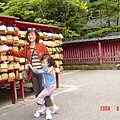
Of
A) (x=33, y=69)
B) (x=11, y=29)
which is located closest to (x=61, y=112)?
(x=33, y=69)

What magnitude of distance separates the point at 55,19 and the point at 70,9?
4.26ft

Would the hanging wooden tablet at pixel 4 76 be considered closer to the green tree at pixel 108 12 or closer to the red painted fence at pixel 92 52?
the red painted fence at pixel 92 52

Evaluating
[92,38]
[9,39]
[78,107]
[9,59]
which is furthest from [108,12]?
[78,107]

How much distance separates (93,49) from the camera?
14.6 meters

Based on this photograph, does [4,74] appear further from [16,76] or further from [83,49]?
[83,49]

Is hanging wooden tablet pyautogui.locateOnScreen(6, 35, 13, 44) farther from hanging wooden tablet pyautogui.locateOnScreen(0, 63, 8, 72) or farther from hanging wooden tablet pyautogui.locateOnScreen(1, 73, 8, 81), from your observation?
hanging wooden tablet pyautogui.locateOnScreen(1, 73, 8, 81)

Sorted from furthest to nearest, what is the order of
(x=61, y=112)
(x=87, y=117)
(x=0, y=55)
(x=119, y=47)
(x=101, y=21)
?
(x=101, y=21) < (x=119, y=47) < (x=0, y=55) < (x=61, y=112) < (x=87, y=117)

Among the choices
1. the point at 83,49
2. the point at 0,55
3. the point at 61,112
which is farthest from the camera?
the point at 83,49

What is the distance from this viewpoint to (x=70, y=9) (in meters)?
15.5

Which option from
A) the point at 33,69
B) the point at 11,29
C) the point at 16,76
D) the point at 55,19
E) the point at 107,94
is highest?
the point at 55,19

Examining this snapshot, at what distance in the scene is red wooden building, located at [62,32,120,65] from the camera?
45.4 ft
